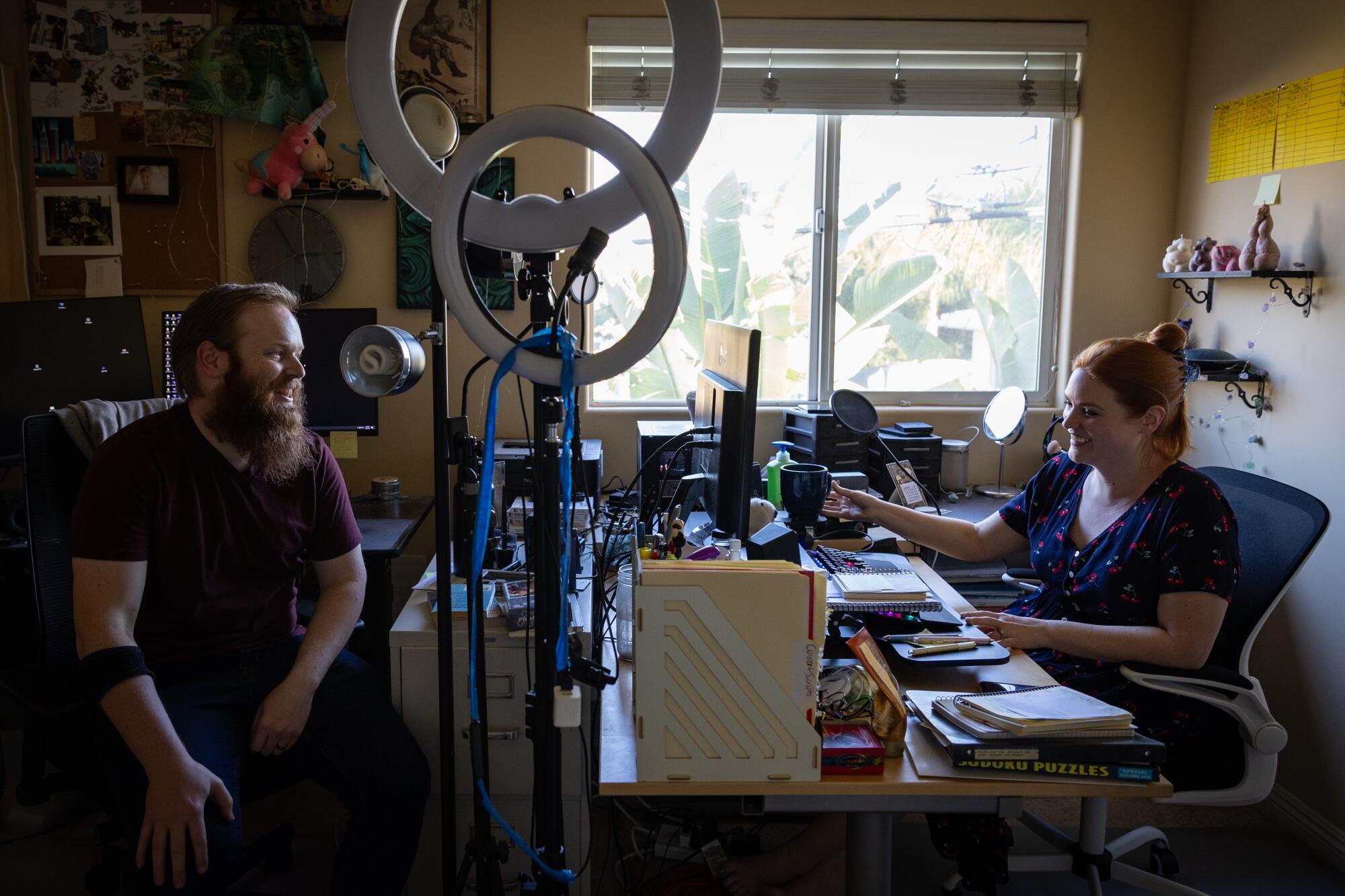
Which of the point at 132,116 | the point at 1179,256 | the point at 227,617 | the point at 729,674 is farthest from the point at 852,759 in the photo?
the point at 132,116

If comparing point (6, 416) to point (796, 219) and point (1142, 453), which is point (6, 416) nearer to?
point (796, 219)

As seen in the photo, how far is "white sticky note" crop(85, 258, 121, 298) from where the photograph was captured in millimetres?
3131

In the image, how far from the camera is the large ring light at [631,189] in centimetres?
94

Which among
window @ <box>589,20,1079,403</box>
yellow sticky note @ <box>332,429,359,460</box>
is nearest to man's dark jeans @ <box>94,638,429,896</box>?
yellow sticky note @ <box>332,429,359,460</box>

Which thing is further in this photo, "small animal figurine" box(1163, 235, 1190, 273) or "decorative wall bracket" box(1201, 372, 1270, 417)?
"small animal figurine" box(1163, 235, 1190, 273)

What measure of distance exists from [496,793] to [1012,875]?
121cm

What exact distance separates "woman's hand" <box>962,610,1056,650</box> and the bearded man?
1078mm

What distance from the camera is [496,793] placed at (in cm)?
186

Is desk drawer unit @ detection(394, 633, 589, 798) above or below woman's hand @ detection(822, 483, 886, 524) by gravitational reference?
below

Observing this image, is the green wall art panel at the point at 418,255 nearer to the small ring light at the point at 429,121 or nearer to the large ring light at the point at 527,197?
the small ring light at the point at 429,121

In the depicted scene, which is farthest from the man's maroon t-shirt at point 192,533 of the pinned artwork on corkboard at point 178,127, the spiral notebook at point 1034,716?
the pinned artwork on corkboard at point 178,127

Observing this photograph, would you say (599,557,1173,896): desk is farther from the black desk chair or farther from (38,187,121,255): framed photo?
(38,187,121,255): framed photo

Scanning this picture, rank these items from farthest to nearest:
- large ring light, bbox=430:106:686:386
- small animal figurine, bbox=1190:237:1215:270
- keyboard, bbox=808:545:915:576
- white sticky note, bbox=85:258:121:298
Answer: white sticky note, bbox=85:258:121:298
small animal figurine, bbox=1190:237:1215:270
keyboard, bbox=808:545:915:576
large ring light, bbox=430:106:686:386

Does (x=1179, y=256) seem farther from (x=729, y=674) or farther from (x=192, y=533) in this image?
(x=192, y=533)
